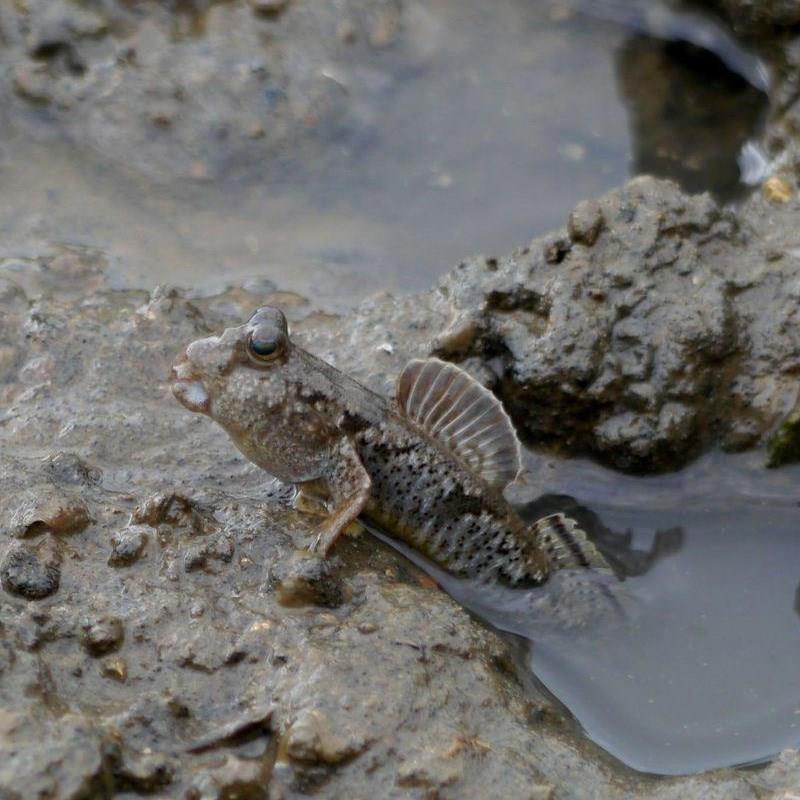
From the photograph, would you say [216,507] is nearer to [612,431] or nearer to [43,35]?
[612,431]

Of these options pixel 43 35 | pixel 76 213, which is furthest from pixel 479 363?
pixel 43 35

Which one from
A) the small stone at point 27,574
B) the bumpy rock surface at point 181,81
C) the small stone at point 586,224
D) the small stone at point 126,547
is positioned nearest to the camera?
the small stone at point 27,574

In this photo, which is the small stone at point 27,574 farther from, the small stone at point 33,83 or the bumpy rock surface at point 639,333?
the small stone at point 33,83

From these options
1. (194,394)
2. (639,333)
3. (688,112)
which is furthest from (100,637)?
(688,112)

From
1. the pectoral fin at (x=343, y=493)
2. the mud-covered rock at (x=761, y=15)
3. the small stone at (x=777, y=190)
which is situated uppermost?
the mud-covered rock at (x=761, y=15)

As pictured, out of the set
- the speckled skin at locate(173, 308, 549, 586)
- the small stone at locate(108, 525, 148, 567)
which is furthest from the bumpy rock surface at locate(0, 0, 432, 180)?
the small stone at locate(108, 525, 148, 567)

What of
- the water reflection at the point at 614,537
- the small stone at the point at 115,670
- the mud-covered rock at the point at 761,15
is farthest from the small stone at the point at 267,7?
the small stone at the point at 115,670

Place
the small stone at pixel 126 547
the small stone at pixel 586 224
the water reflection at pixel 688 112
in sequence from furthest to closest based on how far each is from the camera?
the water reflection at pixel 688 112
the small stone at pixel 586 224
the small stone at pixel 126 547

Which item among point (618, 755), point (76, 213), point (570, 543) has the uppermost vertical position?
point (570, 543)

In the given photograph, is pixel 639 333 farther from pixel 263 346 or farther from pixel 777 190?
pixel 263 346
